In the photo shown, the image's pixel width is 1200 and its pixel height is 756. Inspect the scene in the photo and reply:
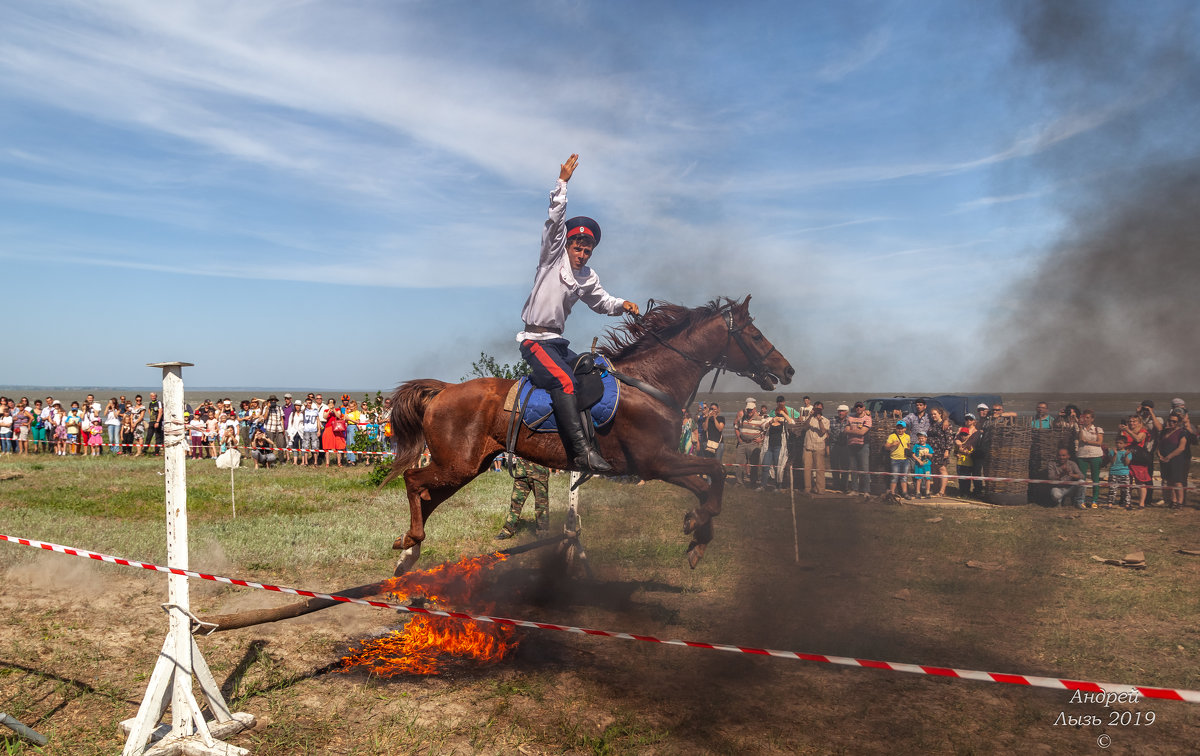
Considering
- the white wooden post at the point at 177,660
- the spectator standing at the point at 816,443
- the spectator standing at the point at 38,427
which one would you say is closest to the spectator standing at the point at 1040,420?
the spectator standing at the point at 816,443

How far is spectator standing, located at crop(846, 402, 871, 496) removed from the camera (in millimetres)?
15094

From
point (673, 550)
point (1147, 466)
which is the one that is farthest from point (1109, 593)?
point (1147, 466)

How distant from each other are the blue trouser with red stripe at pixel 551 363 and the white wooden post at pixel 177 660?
299 cm

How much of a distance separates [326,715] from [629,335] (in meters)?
4.41

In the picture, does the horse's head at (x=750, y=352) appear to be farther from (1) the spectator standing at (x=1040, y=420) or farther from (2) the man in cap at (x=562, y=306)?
(1) the spectator standing at (x=1040, y=420)

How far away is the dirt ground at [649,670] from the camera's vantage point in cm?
453

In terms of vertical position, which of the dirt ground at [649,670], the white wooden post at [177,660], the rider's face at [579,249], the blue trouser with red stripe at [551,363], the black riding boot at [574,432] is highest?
the rider's face at [579,249]

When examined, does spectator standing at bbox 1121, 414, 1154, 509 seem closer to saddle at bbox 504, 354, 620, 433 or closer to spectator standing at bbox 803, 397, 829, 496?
spectator standing at bbox 803, 397, 829, 496

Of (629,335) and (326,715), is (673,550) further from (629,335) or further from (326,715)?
(326,715)

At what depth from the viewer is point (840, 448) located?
51.0 feet

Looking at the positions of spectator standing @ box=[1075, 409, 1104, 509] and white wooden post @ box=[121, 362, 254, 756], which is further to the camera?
spectator standing @ box=[1075, 409, 1104, 509]

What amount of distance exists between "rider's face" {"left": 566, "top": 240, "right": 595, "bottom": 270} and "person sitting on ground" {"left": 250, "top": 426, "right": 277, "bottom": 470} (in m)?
14.4

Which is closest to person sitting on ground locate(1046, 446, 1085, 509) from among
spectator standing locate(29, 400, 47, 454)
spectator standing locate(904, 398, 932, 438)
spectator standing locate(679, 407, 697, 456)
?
spectator standing locate(904, 398, 932, 438)

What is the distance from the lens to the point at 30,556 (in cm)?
867
